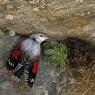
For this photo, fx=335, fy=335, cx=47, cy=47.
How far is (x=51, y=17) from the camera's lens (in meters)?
3.26

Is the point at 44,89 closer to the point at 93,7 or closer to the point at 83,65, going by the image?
the point at 83,65

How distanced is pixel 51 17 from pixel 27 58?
0.51 meters

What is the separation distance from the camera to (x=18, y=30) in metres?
3.58

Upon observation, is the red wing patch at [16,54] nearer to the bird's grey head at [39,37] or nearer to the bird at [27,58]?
the bird at [27,58]

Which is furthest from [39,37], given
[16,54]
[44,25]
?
[16,54]

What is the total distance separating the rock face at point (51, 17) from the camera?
3.10 meters

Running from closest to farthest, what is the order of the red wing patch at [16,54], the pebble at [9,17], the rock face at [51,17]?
the rock face at [51,17]
the pebble at [9,17]
the red wing patch at [16,54]

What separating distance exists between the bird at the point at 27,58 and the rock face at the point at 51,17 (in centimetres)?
11

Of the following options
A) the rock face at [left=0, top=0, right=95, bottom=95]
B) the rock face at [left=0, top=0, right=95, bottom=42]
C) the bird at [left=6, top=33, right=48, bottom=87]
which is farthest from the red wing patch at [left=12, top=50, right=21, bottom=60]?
the rock face at [left=0, top=0, right=95, bottom=42]

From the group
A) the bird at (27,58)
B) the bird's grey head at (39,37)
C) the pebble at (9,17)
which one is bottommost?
the bird at (27,58)

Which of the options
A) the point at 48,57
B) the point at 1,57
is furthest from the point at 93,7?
the point at 1,57

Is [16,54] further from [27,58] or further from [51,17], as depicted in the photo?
[51,17]

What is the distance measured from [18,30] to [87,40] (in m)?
0.77

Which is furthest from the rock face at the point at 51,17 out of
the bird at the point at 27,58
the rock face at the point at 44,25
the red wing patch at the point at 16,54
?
the red wing patch at the point at 16,54
